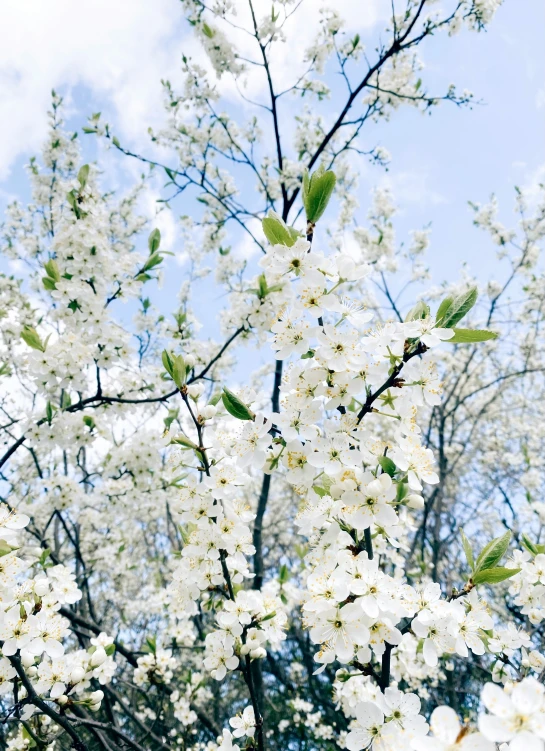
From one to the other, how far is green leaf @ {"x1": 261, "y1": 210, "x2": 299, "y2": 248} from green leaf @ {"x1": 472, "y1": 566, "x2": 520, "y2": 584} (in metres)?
1.17

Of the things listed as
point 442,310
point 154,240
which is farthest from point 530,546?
point 154,240

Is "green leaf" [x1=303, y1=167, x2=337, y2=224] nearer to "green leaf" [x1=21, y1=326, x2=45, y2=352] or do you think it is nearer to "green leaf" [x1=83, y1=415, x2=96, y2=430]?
"green leaf" [x1=21, y1=326, x2=45, y2=352]

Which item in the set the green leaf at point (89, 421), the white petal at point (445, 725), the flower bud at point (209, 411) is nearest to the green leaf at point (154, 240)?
the green leaf at point (89, 421)

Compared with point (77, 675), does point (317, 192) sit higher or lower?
higher

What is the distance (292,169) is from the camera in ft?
16.9

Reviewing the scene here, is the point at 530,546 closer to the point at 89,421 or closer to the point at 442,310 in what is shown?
the point at 442,310

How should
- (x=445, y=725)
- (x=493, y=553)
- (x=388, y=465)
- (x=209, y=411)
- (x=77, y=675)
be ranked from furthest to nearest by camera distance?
(x=209, y=411) → (x=77, y=675) → (x=493, y=553) → (x=388, y=465) → (x=445, y=725)

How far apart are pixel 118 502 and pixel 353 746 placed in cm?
386

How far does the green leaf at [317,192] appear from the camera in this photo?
148 cm

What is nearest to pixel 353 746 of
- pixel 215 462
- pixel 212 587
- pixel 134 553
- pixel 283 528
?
pixel 212 587

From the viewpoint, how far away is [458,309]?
142cm

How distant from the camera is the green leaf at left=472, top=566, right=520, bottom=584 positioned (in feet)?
4.46

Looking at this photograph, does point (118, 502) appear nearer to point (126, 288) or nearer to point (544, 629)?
point (126, 288)

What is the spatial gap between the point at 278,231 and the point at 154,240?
2.44 m
